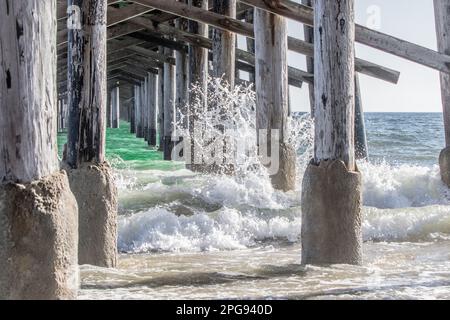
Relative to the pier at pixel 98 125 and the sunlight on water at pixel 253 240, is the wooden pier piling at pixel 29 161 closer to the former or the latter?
the pier at pixel 98 125

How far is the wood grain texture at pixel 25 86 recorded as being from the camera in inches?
128

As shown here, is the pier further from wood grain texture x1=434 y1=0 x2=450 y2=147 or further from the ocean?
the ocean

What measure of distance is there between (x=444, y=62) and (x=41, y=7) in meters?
5.21

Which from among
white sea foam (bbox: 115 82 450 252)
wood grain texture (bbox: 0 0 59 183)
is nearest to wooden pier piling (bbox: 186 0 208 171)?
white sea foam (bbox: 115 82 450 252)

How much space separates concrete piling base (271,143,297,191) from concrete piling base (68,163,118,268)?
3.22 metres

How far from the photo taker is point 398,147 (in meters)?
29.0

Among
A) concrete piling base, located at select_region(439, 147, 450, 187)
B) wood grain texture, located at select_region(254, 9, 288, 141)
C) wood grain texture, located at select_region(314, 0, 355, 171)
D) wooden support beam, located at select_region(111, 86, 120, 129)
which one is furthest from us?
wooden support beam, located at select_region(111, 86, 120, 129)

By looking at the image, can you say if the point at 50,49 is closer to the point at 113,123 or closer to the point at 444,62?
the point at 444,62

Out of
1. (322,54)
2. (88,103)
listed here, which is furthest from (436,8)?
(88,103)

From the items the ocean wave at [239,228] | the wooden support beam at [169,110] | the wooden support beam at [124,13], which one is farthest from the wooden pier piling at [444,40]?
the wooden support beam at [169,110]

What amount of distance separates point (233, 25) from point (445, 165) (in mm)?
2720

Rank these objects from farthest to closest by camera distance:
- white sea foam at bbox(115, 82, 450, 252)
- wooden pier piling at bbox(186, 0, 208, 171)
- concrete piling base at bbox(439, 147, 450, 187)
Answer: wooden pier piling at bbox(186, 0, 208, 171)
concrete piling base at bbox(439, 147, 450, 187)
white sea foam at bbox(115, 82, 450, 252)

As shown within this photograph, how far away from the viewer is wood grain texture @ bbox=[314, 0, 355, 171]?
494 cm

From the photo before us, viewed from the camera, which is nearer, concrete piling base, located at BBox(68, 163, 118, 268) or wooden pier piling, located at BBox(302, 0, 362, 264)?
wooden pier piling, located at BBox(302, 0, 362, 264)
